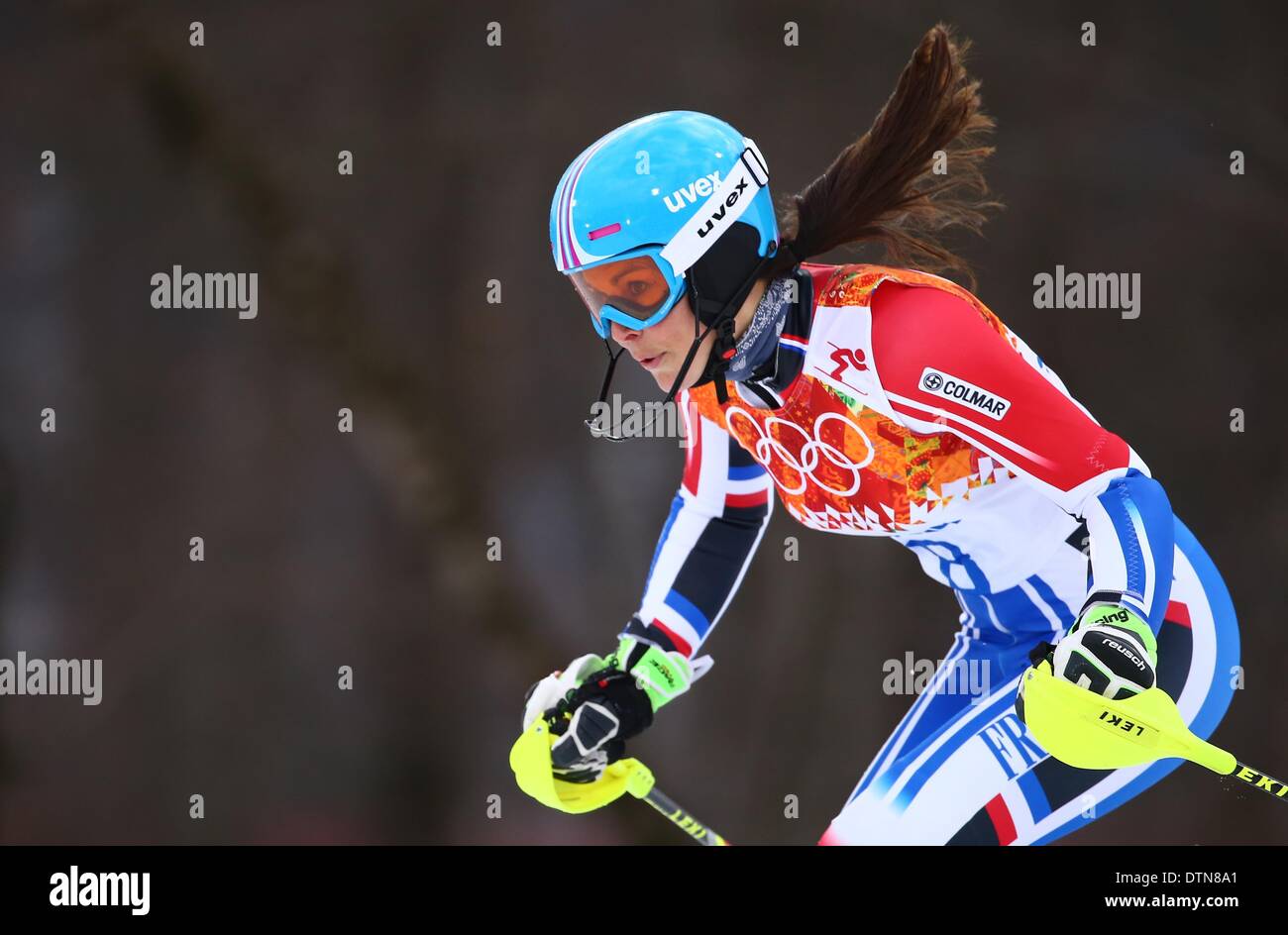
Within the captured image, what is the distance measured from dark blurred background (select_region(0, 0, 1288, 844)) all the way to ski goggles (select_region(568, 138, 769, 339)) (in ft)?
8.63

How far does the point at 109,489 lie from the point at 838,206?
12.0ft

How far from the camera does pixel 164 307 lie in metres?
4.95

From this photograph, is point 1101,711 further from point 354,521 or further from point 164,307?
point 164,307

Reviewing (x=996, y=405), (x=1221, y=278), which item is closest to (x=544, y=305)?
(x=1221, y=278)

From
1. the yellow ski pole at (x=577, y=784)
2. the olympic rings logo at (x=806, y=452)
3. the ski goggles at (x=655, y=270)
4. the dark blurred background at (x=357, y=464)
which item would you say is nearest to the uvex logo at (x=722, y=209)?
the ski goggles at (x=655, y=270)

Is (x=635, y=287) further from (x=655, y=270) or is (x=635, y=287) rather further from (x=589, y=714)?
(x=589, y=714)

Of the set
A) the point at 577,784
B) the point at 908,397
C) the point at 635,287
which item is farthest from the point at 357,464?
the point at 908,397

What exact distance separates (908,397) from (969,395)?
92 millimetres

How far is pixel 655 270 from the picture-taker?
2.08 metres

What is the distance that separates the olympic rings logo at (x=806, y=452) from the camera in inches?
82.6

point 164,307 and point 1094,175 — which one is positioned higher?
point 1094,175

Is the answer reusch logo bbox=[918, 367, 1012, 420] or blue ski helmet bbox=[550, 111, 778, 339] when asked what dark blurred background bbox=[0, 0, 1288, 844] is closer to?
blue ski helmet bbox=[550, 111, 778, 339]

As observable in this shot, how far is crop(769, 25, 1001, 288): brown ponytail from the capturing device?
2.13 meters
